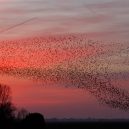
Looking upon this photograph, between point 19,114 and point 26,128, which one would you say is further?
point 19,114

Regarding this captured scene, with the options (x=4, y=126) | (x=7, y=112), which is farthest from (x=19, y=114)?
(x=4, y=126)

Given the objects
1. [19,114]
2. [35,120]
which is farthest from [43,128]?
[19,114]

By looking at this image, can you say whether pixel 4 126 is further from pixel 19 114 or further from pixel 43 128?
pixel 19 114

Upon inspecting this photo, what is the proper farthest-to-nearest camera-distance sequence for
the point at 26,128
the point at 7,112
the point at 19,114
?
the point at 19,114 → the point at 7,112 → the point at 26,128

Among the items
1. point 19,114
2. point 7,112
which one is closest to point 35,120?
point 7,112

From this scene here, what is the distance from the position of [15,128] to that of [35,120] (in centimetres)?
419

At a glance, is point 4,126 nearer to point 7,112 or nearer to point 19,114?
point 7,112

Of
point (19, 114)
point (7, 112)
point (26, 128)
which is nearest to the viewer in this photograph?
point (26, 128)

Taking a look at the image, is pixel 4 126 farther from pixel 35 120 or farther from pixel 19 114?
pixel 19 114

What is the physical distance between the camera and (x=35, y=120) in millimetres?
95875

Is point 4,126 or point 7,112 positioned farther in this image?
point 7,112

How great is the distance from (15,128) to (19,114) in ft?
130

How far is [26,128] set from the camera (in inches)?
3711

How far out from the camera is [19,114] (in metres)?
137
